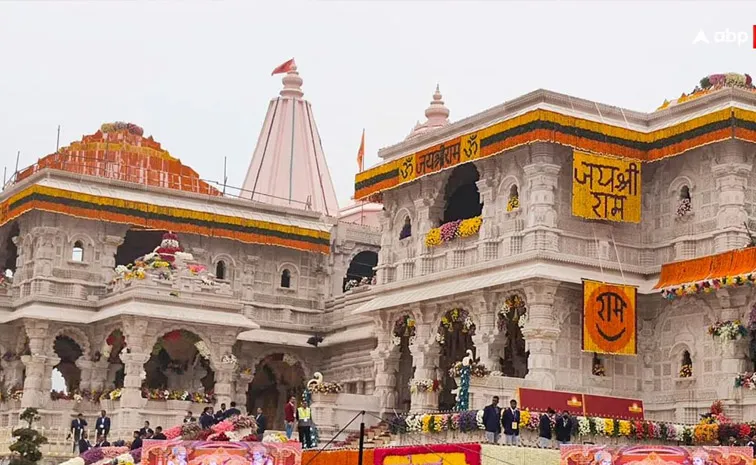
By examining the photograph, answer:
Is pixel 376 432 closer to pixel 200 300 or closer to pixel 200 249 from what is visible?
pixel 200 300

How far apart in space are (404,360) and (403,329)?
1.24m

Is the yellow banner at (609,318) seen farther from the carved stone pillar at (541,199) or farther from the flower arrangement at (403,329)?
the flower arrangement at (403,329)

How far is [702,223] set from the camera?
1499 inches

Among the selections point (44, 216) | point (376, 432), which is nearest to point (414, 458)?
point (376, 432)

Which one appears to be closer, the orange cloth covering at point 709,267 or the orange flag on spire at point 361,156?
the orange cloth covering at point 709,267

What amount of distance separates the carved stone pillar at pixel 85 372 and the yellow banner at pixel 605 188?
17.8m

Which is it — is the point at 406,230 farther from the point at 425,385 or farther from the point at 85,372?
the point at 85,372

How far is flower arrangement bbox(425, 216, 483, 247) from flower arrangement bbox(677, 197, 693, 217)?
5301 mm

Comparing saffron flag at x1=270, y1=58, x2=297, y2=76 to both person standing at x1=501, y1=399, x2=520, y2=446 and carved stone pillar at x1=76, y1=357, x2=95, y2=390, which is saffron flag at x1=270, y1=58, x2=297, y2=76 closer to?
carved stone pillar at x1=76, y1=357, x2=95, y2=390

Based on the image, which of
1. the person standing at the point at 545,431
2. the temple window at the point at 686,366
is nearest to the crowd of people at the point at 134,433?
the person standing at the point at 545,431

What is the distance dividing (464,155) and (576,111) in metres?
3.28

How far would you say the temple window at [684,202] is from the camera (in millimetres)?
38531

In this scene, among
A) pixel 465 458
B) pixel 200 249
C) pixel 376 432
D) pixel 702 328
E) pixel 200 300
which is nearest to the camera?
pixel 465 458

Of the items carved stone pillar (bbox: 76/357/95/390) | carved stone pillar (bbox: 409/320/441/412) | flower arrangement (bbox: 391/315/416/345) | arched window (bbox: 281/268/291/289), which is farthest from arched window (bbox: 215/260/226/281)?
carved stone pillar (bbox: 409/320/441/412)
